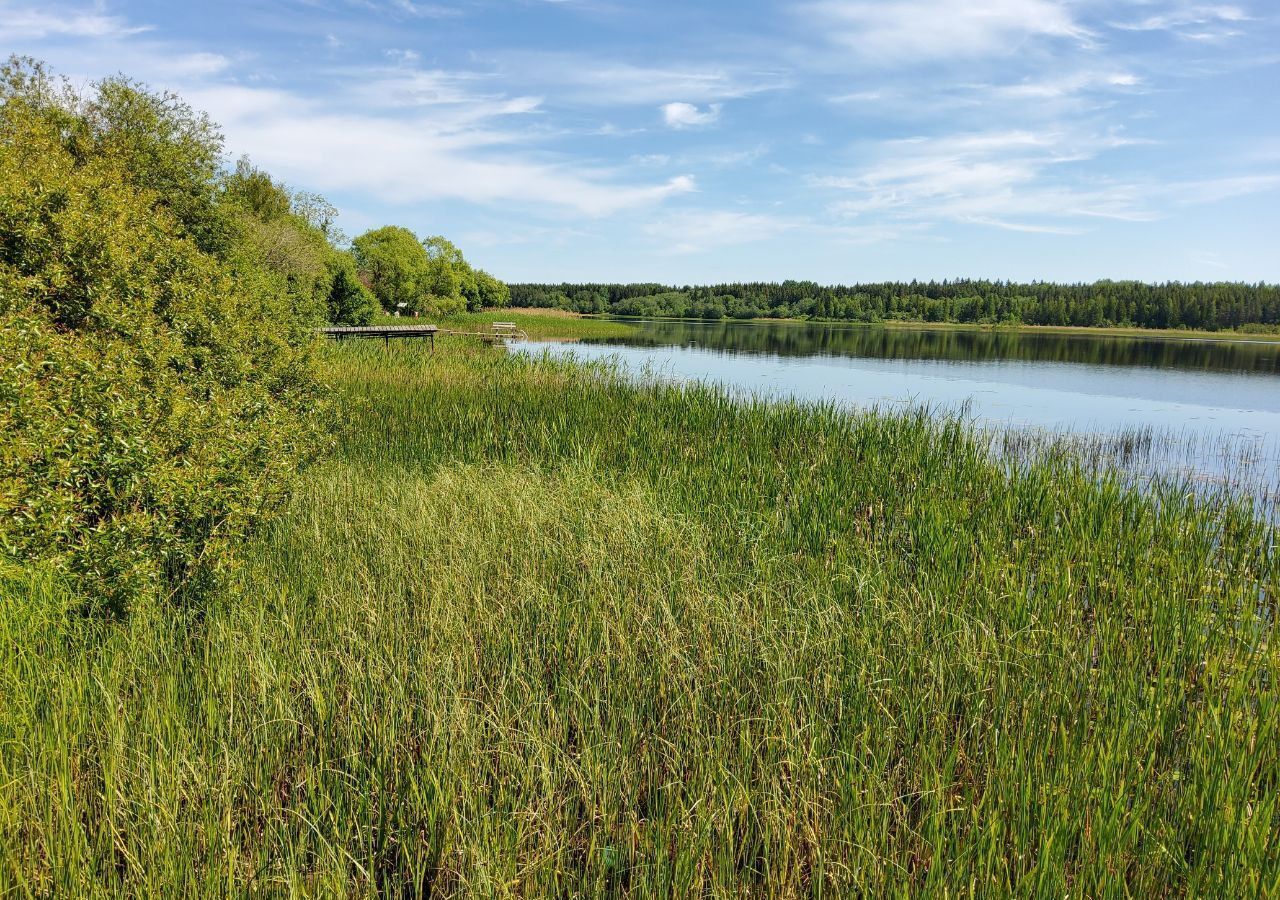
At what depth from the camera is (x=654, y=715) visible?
365cm

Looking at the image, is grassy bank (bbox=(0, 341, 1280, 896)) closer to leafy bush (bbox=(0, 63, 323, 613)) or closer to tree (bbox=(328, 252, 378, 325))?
leafy bush (bbox=(0, 63, 323, 613))

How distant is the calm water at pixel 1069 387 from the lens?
52.2ft

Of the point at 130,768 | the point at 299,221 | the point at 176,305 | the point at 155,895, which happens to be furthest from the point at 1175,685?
the point at 299,221

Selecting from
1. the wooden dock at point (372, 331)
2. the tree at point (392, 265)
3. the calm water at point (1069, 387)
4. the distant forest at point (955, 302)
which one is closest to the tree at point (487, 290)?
the tree at point (392, 265)

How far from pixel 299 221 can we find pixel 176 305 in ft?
154

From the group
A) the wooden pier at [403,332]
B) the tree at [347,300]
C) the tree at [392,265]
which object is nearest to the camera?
the wooden pier at [403,332]

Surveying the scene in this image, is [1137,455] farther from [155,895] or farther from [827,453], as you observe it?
[155,895]

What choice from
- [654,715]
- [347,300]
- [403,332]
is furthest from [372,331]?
[347,300]

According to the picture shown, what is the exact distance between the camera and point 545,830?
2.82 meters

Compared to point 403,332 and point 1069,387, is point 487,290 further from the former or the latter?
point 1069,387

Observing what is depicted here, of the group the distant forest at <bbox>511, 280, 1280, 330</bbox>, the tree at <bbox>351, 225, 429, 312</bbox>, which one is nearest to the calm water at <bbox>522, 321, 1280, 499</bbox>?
the tree at <bbox>351, 225, 429, 312</bbox>

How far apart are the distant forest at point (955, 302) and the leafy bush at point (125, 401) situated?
114m

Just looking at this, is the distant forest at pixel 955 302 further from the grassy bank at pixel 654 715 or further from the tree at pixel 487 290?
the grassy bank at pixel 654 715

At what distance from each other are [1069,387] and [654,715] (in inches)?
1220
